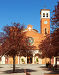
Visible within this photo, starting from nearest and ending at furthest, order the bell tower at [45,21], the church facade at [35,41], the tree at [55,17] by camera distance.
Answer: the tree at [55,17] < the church facade at [35,41] < the bell tower at [45,21]

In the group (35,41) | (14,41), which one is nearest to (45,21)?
(35,41)

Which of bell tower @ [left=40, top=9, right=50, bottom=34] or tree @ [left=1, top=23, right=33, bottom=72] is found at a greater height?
bell tower @ [left=40, top=9, right=50, bottom=34]

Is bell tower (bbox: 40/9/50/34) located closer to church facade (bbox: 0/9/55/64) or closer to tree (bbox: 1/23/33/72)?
church facade (bbox: 0/9/55/64)

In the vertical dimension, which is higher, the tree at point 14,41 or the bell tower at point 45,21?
the bell tower at point 45,21

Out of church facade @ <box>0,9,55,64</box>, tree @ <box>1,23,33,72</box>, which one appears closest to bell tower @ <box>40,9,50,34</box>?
church facade @ <box>0,9,55,64</box>

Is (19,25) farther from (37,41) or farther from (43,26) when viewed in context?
(43,26)

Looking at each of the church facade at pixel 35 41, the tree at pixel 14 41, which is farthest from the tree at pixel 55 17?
the church facade at pixel 35 41

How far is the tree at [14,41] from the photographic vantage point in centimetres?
2044

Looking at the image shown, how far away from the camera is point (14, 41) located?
20.9 m

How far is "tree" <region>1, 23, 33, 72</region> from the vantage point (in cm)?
2044

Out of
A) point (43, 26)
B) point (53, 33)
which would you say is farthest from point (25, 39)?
point (43, 26)

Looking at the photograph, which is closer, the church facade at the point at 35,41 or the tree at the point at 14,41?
the tree at the point at 14,41

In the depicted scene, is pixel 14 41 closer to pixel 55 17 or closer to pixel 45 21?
pixel 55 17

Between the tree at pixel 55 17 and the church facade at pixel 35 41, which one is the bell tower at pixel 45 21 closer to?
the church facade at pixel 35 41
